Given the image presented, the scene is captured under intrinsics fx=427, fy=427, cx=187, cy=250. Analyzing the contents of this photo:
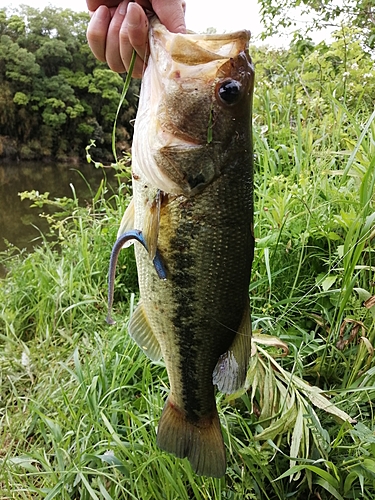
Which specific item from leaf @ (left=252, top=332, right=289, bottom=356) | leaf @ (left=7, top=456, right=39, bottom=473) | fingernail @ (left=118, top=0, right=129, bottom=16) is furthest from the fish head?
leaf @ (left=7, top=456, right=39, bottom=473)

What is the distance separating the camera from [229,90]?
4.07 feet

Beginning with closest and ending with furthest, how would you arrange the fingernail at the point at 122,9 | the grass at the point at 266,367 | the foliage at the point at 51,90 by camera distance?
the fingernail at the point at 122,9 < the grass at the point at 266,367 < the foliage at the point at 51,90

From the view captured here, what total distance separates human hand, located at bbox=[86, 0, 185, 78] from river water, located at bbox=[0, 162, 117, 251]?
3639 mm

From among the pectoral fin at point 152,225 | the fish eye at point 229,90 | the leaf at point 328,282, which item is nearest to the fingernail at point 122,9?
the fish eye at point 229,90

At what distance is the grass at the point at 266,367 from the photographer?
1.79 meters

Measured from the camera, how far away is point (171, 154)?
4.17 feet

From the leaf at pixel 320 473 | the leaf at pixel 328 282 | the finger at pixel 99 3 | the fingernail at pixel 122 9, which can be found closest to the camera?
the fingernail at pixel 122 9

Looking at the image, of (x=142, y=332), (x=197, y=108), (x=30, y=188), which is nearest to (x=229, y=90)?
(x=197, y=108)

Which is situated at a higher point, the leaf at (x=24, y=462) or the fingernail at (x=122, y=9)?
the fingernail at (x=122, y=9)

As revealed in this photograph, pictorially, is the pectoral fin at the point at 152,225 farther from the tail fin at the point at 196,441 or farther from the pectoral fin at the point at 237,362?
the tail fin at the point at 196,441

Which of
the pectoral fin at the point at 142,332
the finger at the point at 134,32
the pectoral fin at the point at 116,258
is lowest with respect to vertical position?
the pectoral fin at the point at 142,332

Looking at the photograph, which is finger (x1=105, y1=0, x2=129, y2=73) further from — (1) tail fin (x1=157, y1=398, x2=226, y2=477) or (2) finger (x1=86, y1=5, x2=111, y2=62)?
(1) tail fin (x1=157, y1=398, x2=226, y2=477)

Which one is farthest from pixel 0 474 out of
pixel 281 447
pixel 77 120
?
pixel 77 120

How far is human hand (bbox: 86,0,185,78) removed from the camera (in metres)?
1.26
